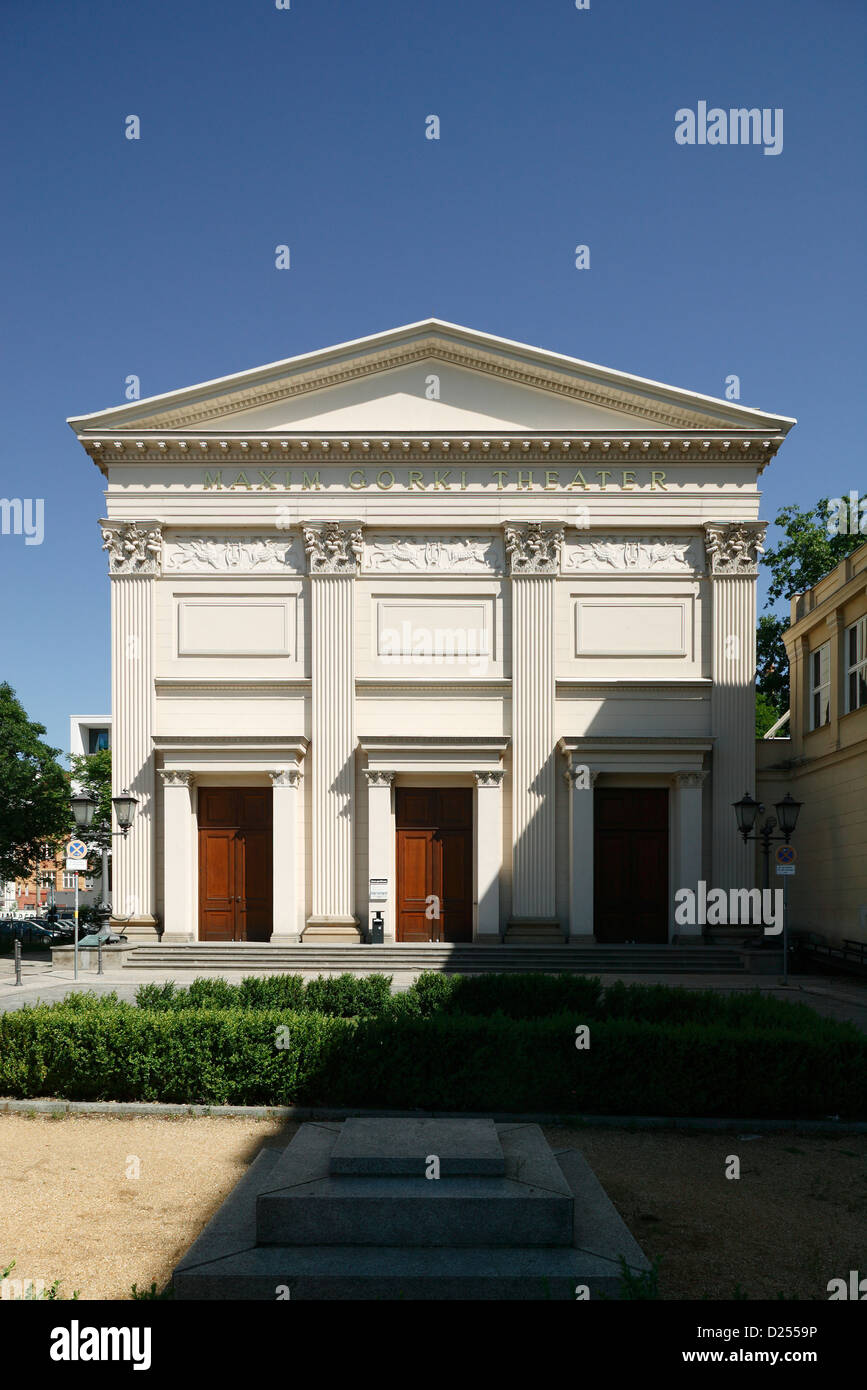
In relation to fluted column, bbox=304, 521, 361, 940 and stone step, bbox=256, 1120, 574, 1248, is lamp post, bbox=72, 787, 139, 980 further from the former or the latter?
stone step, bbox=256, 1120, 574, 1248

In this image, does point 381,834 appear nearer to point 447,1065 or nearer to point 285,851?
point 285,851

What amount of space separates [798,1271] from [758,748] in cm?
2402

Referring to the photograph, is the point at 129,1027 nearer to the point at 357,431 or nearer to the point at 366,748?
the point at 366,748

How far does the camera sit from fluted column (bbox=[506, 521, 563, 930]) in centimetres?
2741

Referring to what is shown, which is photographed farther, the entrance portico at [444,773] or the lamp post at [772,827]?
the entrance portico at [444,773]

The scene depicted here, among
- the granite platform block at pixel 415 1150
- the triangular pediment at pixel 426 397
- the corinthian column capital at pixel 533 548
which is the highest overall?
the triangular pediment at pixel 426 397

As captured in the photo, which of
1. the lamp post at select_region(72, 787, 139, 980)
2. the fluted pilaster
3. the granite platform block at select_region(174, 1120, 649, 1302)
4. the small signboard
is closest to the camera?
the granite platform block at select_region(174, 1120, 649, 1302)

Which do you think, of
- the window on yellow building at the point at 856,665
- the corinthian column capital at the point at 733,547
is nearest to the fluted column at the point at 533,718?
the corinthian column capital at the point at 733,547

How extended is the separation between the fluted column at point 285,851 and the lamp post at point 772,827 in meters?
12.3

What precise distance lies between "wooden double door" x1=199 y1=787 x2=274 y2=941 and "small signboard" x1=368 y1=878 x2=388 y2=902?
3.28m

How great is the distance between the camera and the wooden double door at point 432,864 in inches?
1114

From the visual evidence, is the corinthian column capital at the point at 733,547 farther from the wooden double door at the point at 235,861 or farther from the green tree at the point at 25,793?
the green tree at the point at 25,793

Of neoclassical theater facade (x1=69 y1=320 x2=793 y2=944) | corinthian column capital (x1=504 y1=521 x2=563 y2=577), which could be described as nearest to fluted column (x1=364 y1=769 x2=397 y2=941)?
neoclassical theater facade (x1=69 y1=320 x2=793 y2=944)

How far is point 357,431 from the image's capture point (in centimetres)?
2808
